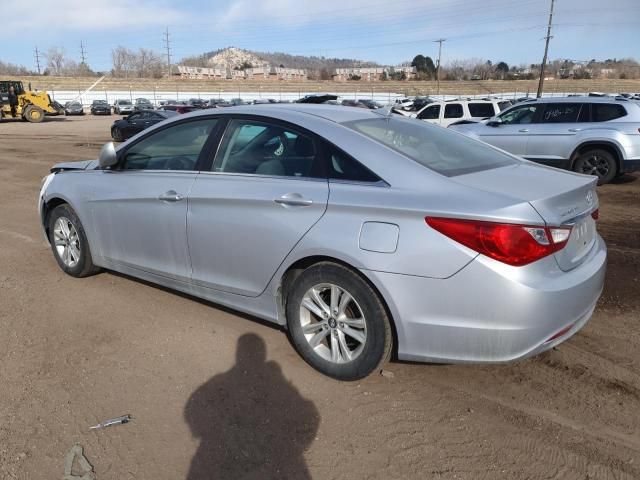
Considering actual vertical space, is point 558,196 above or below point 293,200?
above

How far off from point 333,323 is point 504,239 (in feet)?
3.70

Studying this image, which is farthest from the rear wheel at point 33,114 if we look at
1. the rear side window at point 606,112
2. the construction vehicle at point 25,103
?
the rear side window at point 606,112

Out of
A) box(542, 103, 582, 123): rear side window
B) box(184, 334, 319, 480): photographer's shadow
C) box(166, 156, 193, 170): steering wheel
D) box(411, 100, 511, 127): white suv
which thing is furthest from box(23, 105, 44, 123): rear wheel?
box(184, 334, 319, 480): photographer's shadow

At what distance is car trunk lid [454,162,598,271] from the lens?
108 inches

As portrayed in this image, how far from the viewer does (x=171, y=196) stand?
383cm

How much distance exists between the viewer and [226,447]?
2674 millimetres

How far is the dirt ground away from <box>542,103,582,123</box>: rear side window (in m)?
7.21

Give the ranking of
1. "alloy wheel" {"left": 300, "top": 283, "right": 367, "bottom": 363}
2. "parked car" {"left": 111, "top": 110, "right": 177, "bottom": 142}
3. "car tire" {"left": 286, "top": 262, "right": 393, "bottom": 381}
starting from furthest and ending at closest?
"parked car" {"left": 111, "top": 110, "right": 177, "bottom": 142}, "alloy wheel" {"left": 300, "top": 283, "right": 367, "bottom": 363}, "car tire" {"left": 286, "top": 262, "right": 393, "bottom": 381}

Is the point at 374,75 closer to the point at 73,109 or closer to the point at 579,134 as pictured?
the point at 73,109

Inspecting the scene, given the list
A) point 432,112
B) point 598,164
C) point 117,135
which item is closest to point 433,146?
point 598,164

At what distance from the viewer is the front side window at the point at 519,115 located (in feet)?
35.8

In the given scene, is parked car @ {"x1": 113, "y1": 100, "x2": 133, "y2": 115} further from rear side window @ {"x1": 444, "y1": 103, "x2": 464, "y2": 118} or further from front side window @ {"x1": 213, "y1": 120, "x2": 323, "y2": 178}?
front side window @ {"x1": 213, "y1": 120, "x2": 323, "y2": 178}

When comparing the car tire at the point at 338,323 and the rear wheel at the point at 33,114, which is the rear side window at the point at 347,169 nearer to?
the car tire at the point at 338,323

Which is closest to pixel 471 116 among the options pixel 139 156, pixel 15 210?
pixel 15 210
